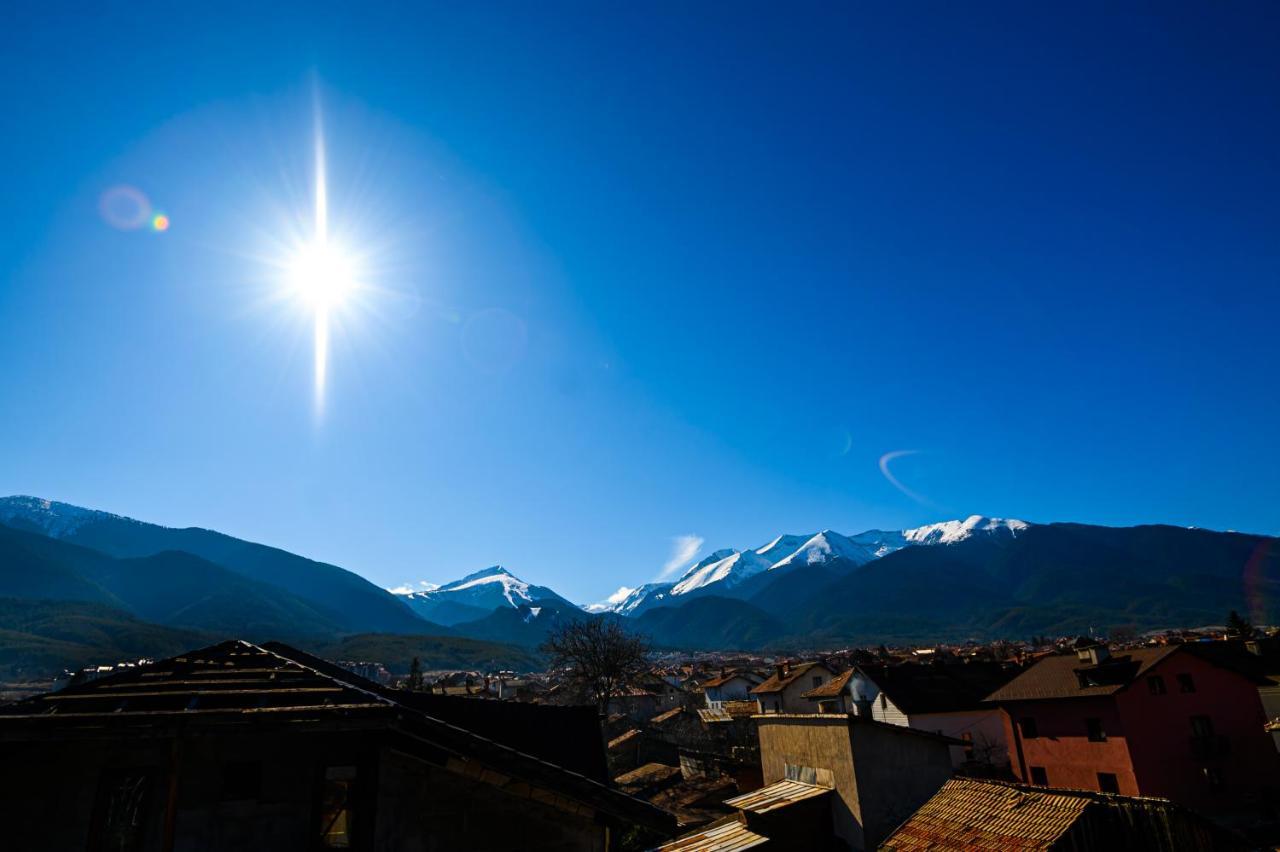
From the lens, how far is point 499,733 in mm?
14234

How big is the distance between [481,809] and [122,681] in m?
5.29

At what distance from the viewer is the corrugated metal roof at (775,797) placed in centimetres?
1482

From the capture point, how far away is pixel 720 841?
12219 mm

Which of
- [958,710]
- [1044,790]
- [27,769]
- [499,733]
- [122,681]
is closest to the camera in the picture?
[27,769]

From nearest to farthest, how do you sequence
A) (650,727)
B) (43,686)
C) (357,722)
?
(357,722), (650,727), (43,686)

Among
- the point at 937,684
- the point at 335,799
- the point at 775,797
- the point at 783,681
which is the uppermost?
the point at 335,799

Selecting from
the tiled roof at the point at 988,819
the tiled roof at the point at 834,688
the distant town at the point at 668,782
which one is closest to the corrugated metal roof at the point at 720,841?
the distant town at the point at 668,782

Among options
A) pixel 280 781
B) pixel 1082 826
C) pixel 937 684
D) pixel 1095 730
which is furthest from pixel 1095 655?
pixel 280 781

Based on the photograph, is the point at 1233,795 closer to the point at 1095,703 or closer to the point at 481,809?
the point at 1095,703

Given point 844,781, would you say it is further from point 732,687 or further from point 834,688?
point 732,687

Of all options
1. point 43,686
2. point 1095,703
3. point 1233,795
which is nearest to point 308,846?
point 1095,703

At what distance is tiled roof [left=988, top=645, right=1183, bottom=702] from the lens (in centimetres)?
3459

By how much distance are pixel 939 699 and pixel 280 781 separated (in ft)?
173

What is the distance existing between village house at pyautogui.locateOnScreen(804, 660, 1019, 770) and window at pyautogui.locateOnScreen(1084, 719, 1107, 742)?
787 cm
